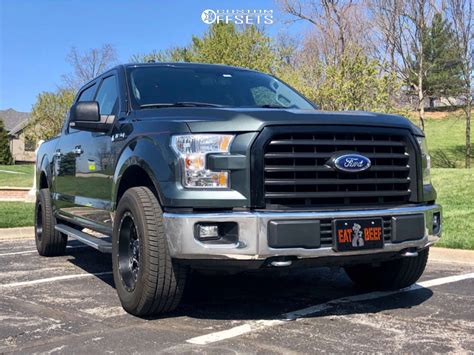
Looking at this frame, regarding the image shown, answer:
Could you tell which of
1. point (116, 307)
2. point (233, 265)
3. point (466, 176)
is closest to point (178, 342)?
point (233, 265)

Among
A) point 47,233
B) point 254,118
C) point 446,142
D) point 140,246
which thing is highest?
point 446,142

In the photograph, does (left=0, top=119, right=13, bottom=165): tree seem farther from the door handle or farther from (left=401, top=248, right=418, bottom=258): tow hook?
(left=401, top=248, right=418, bottom=258): tow hook

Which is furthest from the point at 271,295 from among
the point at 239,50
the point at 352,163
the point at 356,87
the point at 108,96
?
the point at 239,50

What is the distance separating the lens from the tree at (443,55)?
26172 millimetres

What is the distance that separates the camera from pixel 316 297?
4.98 metres

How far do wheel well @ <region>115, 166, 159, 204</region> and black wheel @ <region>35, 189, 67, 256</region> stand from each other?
2713 mm

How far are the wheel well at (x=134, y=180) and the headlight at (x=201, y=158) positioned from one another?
0.49 meters

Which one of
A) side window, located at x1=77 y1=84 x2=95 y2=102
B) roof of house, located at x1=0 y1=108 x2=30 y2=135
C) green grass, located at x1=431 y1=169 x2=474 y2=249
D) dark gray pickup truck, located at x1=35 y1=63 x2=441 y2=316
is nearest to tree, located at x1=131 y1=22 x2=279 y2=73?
green grass, located at x1=431 y1=169 x2=474 y2=249

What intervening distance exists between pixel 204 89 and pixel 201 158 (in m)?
1.56

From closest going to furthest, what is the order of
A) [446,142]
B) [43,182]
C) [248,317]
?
[248,317]
[43,182]
[446,142]

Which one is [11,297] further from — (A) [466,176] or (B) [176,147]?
(A) [466,176]

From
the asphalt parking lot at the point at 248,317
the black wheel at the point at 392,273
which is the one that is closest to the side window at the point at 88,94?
the asphalt parking lot at the point at 248,317

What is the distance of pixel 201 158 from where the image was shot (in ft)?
12.5

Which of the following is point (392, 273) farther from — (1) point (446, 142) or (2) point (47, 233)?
(1) point (446, 142)
